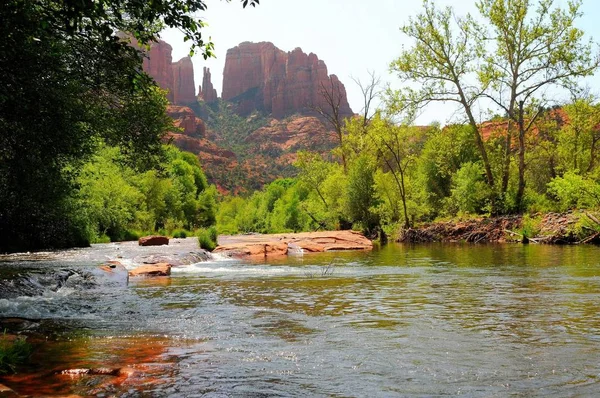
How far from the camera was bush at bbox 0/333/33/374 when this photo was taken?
5875 millimetres

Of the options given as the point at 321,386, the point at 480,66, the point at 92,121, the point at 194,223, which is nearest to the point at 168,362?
the point at 321,386

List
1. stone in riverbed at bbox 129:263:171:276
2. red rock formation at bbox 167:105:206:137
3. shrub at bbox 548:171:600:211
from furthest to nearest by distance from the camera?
red rock formation at bbox 167:105:206:137
shrub at bbox 548:171:600:211
stone in riverbed at bbox 129:263:171:276

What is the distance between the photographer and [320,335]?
8.11m

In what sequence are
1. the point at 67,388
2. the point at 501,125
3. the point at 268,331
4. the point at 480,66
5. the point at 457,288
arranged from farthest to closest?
the point at 501,125 < the point at 480,66 < the point at 457,288 < the point at 268,331 < the point at 67,388

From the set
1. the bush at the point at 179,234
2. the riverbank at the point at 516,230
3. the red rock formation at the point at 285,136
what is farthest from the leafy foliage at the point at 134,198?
the red rock formation at the point at 285,136

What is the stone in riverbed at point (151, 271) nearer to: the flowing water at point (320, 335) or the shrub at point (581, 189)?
the flowing water at point (320, 335)

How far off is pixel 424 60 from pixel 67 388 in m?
34.4

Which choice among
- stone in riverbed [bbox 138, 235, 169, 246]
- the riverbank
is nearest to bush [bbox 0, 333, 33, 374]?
stone in riverbed [bbox 138, 235, 169, 246]

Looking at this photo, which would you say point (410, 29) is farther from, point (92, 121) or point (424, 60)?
point (92, 121)

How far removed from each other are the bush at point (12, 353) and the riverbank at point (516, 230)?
88.5 ft

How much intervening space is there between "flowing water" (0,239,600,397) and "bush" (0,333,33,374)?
178 millimetres

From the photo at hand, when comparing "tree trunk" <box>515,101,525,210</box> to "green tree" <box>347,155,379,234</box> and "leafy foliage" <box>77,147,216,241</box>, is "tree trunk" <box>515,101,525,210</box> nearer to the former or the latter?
"green tree" <box>347,155,379,234</box>

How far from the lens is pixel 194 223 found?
260ft

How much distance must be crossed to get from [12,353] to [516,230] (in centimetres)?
Result: 3153
